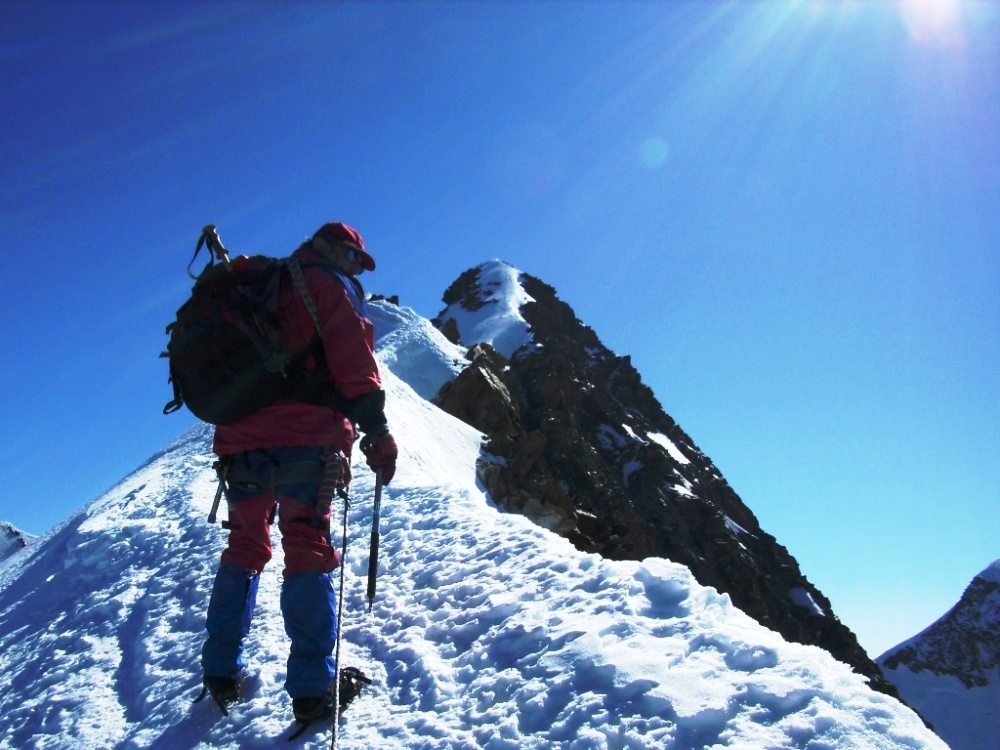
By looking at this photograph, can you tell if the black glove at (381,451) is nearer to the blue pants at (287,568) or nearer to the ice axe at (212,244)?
the blue pants at (287,568)

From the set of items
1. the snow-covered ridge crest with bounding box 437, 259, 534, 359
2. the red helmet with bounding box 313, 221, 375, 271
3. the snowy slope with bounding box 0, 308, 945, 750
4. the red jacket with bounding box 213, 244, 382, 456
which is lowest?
the snowy slope with bounding box 0, 308, 945, 750

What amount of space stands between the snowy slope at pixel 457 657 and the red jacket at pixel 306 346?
4.19 ft

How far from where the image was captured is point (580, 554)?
4320 millimetres

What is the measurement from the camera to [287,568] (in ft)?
10.6

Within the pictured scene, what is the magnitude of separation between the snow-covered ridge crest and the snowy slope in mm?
29931

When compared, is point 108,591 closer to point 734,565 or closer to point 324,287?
point 324,287

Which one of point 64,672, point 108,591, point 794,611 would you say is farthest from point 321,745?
point 794,611

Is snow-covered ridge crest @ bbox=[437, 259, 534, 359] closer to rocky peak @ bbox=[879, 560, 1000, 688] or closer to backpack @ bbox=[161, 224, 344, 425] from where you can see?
backpack @ bbox=[161, 224, 344, 425]

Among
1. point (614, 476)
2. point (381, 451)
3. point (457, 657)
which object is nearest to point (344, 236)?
point (381, 451)

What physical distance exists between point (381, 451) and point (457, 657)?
1.20m

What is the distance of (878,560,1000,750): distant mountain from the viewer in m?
82.2

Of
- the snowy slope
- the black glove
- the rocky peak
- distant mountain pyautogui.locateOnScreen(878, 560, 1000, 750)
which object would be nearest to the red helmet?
the black glove

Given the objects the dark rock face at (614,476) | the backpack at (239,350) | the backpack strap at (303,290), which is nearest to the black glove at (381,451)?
the backpack at (239,350)

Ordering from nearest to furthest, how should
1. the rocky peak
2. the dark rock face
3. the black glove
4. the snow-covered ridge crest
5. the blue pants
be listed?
the blue pants < the black glove < the dark rock face < the snow-covered ridge crest < the rocky peak
